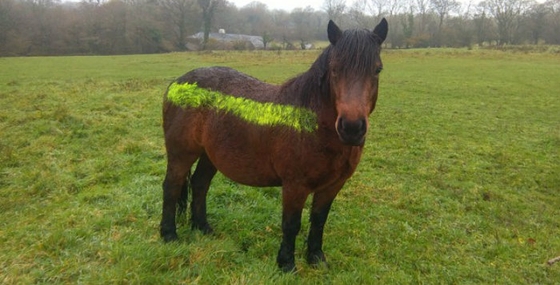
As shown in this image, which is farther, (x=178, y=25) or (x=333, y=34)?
(x=178, y=25)

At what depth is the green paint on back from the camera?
9.86 ft

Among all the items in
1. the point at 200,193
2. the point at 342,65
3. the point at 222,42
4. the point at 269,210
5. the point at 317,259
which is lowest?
the point at 317,259

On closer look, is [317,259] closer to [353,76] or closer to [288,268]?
[288,268]

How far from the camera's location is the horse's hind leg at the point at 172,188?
3807 millimetres

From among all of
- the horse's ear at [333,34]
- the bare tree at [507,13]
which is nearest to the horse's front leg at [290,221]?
the horse's ear at [333,34]

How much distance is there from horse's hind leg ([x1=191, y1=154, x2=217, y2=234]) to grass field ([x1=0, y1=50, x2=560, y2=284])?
188 mm

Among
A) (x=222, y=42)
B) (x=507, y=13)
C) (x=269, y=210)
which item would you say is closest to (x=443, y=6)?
(x=507, y=13)

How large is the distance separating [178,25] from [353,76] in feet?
215

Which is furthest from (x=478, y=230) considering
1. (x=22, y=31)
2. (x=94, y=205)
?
(x=22, y=31)

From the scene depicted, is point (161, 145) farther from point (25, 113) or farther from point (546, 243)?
point (546, 243)

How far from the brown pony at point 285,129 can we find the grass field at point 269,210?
20.9 inches

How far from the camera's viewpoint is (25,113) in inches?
386

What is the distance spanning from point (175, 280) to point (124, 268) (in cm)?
43

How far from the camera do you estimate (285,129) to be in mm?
3068
